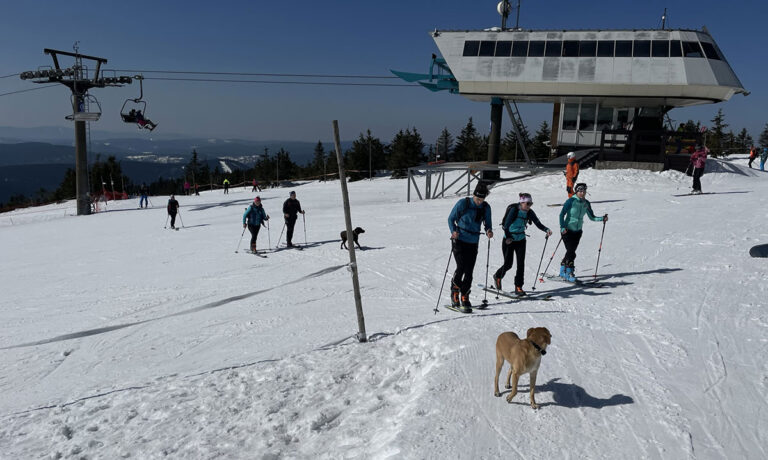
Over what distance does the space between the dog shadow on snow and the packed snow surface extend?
23 mm

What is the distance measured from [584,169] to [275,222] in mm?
15534

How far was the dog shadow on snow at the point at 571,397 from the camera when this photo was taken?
4.54m

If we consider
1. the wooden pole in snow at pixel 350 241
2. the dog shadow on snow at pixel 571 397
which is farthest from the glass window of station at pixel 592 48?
the dog shadow on snow at pixel 571 397

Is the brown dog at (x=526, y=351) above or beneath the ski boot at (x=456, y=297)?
above

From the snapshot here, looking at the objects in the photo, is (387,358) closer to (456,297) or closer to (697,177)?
(456,297)

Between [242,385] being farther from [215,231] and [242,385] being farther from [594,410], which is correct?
[215,231]

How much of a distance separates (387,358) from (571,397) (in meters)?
2.25

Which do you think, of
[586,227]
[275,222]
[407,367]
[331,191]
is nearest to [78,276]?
[275,222]

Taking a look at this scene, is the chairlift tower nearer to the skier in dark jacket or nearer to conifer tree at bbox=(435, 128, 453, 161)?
the skier in dark jacket

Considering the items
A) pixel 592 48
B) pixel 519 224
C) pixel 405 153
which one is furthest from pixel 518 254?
pixel 405 153

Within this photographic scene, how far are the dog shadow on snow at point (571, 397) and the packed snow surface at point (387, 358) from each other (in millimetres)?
23

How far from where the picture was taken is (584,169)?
2380cm

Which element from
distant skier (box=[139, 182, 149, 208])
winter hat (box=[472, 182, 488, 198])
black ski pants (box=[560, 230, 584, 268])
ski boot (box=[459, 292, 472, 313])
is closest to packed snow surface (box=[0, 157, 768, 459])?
ski boot (box=[459, 292, 472, 313])

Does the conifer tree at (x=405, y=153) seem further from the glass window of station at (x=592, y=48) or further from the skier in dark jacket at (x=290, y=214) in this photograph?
the skier in dark jacket at (x=290, y=214)
